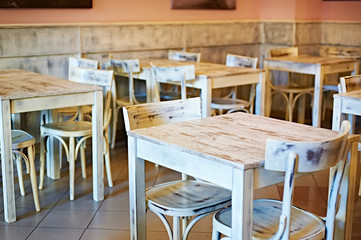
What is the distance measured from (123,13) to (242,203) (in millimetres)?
3937

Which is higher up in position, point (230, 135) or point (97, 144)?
point (230, 135)

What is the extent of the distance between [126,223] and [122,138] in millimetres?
2320

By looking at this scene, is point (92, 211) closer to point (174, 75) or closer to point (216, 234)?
point (174, 75)

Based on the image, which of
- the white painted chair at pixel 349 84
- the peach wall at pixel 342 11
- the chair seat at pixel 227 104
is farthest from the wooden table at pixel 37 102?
the peach wall at pixel 342 11

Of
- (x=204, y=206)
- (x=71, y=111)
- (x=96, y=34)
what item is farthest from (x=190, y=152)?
(x=96, y=34)

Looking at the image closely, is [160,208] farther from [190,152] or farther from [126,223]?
[126,223]

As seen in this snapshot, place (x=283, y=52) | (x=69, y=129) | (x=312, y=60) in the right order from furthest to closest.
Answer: (x=283, y=52) → (x=312, y=60) → (x=69, y=129)

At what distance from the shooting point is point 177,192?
2645 mm

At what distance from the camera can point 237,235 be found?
207 centimetres

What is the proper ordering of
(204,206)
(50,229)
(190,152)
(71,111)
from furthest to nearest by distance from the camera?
(71,111), (50,229), (204,206), (190,152)

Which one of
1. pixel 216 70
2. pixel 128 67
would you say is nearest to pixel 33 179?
pixel 128 67

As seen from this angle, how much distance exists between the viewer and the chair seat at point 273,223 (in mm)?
2221

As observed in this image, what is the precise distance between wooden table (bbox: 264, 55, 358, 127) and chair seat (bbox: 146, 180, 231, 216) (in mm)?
A: 2904

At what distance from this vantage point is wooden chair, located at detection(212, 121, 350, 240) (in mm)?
2020
